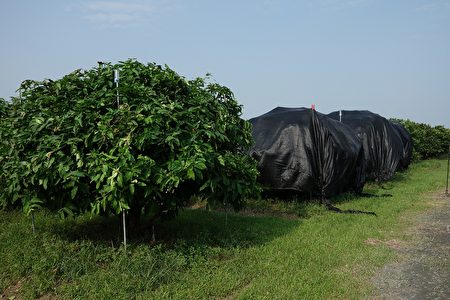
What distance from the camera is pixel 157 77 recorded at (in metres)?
5.16

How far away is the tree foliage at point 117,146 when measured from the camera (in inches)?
171

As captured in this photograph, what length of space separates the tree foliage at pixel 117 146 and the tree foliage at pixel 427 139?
62.6ft

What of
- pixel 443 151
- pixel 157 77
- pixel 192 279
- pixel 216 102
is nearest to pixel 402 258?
pixel 192 279

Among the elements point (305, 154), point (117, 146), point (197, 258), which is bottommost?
point (197, 258)

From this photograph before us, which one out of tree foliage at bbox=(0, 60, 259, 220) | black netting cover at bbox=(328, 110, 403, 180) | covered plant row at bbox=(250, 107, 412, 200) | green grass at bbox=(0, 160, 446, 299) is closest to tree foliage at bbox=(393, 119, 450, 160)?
black netting cover at bbox=(328, 110, 403, 180)

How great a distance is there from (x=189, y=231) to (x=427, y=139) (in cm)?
2179

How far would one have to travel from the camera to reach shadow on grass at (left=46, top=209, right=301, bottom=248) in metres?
5.40

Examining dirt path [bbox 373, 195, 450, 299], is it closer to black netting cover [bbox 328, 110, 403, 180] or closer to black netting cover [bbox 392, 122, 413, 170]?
black netting cover [bbox 328, 110, 403, 180]

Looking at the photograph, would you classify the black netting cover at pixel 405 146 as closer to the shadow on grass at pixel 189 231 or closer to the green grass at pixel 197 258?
the green grass at pixel 197 258

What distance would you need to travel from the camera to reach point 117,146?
443 cm

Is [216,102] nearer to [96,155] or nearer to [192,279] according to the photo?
[96,155]

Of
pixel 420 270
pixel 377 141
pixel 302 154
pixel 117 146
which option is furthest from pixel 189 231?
pixel 377 141

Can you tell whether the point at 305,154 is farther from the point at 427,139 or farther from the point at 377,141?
the point at 427,139

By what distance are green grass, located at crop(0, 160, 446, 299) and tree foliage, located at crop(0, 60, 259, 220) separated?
0.58 metres
